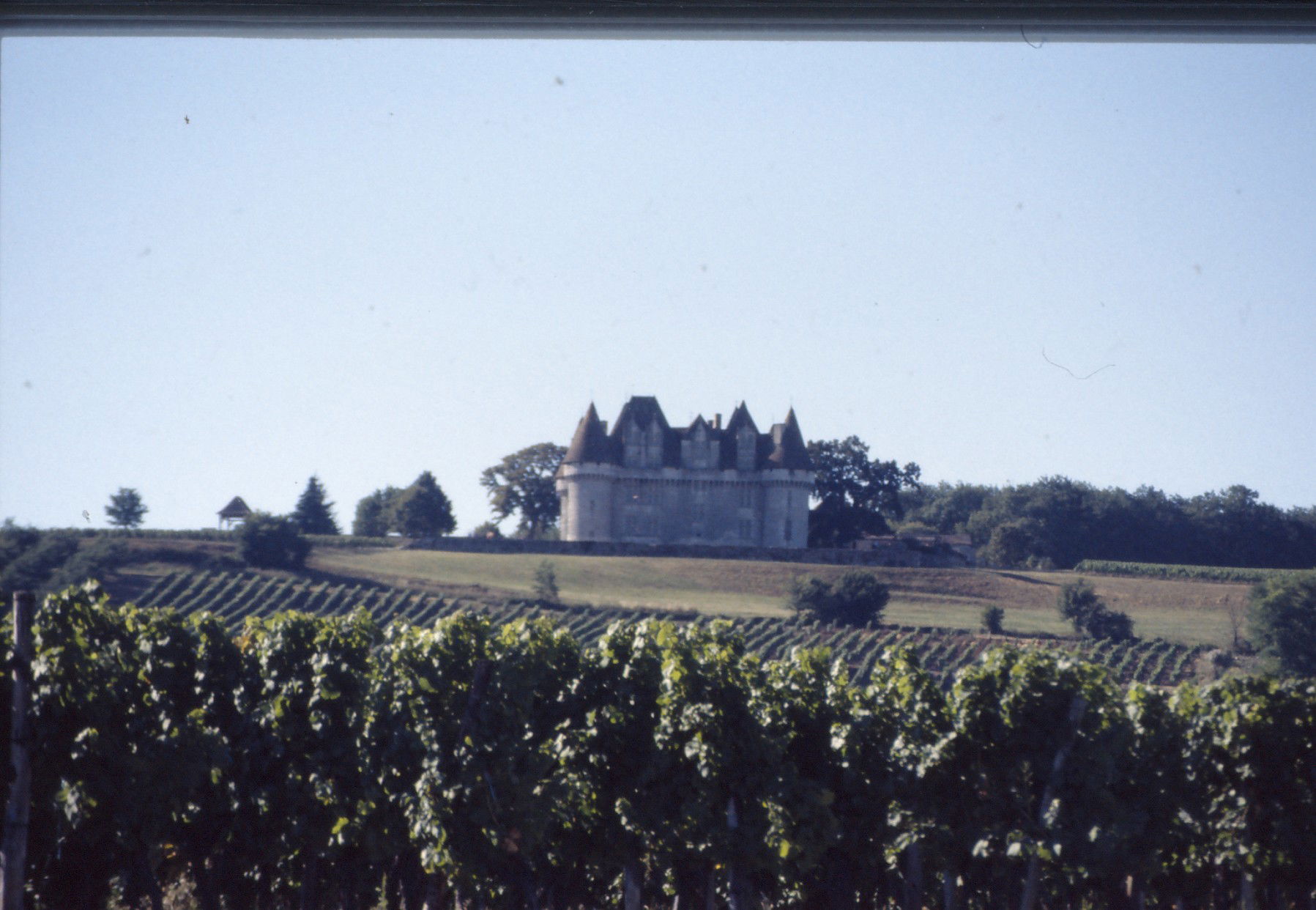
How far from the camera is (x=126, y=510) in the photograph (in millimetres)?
58344

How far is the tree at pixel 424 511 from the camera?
73625 mm

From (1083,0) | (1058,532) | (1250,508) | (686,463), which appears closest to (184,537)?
(686,463)

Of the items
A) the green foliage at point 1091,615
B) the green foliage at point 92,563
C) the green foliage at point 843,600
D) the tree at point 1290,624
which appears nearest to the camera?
the tree at point 1290,624

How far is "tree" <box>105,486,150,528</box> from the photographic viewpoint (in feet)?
190

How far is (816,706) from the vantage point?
9266mm

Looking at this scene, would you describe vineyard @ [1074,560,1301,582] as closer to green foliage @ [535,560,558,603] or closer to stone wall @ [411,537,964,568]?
stone wall @ [411,537,964,568]

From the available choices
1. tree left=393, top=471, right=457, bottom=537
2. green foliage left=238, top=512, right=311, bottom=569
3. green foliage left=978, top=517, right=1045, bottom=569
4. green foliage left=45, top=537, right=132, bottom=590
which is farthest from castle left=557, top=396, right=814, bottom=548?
green foliage left=45, top=537, right=132, bottom=590

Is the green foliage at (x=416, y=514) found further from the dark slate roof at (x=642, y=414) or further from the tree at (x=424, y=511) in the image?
the dark slate roof at (x=642, y=414)

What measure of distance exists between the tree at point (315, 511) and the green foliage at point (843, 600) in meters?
33.6

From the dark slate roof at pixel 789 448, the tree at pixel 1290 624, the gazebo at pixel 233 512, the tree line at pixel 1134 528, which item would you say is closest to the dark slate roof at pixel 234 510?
the gazebo at pixel 233 512

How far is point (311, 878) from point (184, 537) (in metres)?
51.3

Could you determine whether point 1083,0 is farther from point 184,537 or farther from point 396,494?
point 396,494

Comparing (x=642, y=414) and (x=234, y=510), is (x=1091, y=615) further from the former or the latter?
(x=234, y=510)

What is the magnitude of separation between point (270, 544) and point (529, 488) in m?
32.1
